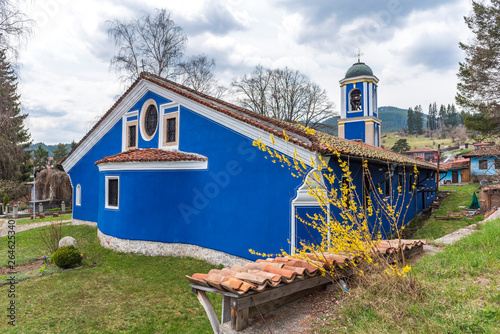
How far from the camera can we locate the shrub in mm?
8391

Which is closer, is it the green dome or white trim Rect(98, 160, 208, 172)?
white trim Rect(98, 160, 208, 172)

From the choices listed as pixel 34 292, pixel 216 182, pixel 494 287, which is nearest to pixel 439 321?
pixel 494 287

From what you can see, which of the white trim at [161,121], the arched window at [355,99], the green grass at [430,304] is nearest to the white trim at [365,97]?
the arched window at [355,99]

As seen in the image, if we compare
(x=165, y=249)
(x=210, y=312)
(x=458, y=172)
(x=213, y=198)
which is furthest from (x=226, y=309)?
(x=458, y=172)

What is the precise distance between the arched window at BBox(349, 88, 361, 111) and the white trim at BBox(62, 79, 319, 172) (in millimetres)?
11221

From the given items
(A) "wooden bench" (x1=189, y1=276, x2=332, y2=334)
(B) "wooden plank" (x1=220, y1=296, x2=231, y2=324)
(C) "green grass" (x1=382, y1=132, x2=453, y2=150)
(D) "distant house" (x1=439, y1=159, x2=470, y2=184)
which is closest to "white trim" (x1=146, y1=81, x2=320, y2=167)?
(A) "wooden bench" (x1=189, y1=276, x2=332, y2=334)

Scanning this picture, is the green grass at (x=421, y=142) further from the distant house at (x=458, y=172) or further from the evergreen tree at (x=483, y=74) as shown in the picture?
the evergreen tree at (x=483, y=74)

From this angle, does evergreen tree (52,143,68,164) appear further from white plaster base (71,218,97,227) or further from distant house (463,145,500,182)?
distant house (463,145,500,182)

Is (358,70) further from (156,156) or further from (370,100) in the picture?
(156,156)

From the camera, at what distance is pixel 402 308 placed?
9.71 feet

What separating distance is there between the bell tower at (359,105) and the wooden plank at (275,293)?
48.9ft

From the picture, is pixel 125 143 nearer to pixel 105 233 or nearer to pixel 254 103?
pixel 105 233

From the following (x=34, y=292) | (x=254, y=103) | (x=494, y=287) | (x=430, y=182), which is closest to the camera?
(x=494, y=287)

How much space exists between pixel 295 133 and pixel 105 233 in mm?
7792
